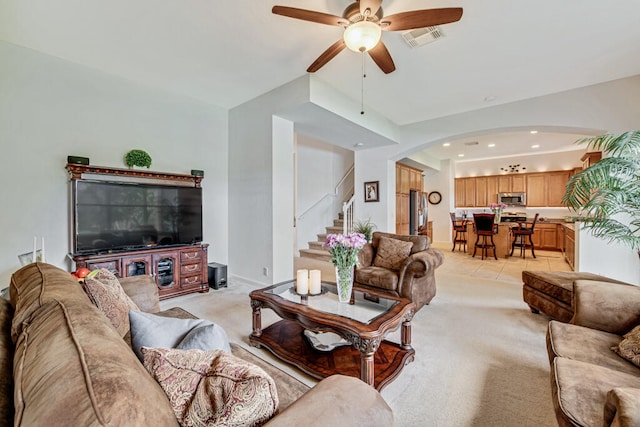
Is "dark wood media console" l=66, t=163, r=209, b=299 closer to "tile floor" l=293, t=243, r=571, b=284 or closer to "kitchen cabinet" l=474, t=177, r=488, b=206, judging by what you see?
"tile floor" l=293, t=243, r=571, b=284

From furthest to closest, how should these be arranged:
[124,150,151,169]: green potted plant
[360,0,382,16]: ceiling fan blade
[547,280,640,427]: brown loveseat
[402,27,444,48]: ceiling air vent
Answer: [124,150,151,169]: green potted plant
[402,27,444,48]: ceiling air vent
[360,0,382,16]: ceiling fan blade
[547,280,640,427]: brown loveseat

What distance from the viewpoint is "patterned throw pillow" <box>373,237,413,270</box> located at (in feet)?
10.9

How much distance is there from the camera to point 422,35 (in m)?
2.65

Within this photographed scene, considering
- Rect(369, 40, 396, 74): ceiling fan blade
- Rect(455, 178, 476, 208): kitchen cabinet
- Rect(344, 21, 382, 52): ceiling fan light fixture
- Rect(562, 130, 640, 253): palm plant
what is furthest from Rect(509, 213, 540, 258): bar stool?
Rect(344, 21, 382, 52): ceiling fan light fixture

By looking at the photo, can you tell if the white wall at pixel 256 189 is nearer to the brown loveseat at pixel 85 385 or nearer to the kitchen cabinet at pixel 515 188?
the brown loveseat at pixel 85 385

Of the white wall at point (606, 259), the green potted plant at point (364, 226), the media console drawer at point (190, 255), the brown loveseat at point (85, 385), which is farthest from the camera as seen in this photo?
the green potted plant at point (364, 226)

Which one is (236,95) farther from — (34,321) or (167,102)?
(34,321)

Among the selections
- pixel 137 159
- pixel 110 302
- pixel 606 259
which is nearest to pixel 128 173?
pixel 137 159

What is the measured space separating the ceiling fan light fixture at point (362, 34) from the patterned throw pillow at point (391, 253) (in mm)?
2227

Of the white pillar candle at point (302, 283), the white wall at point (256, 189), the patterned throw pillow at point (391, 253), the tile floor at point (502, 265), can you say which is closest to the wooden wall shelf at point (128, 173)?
the white wall at point (256, 189)

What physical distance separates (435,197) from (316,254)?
17.3 ft

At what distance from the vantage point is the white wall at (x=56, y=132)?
2844mm

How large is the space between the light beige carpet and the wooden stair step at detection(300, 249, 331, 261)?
2.60 m

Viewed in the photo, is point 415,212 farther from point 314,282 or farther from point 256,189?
point 314,282
